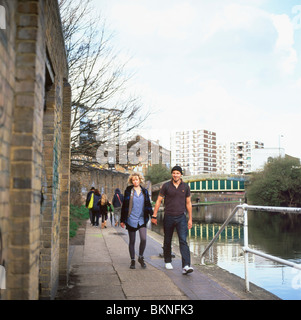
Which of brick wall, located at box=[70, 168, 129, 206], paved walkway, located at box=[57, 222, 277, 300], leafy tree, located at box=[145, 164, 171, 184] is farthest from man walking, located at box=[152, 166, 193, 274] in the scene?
leafy tree, located at box=[145, 164, 171, 184]

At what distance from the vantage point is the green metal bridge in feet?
229

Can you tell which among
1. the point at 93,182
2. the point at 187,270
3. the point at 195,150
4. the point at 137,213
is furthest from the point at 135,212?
the point at 195,150

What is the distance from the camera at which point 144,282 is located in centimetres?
591

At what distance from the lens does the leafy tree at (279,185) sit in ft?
169

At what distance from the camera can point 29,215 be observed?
285 centimetres

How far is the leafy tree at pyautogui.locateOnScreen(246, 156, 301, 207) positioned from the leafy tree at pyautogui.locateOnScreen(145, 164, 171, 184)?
79.6 ft

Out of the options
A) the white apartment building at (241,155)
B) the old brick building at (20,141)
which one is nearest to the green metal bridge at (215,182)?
the old brick building at (20,141)

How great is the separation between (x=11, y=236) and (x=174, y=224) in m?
4.35

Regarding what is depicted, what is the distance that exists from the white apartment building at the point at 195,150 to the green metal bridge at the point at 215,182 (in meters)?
86.1

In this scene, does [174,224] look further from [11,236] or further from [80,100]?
[80,100]

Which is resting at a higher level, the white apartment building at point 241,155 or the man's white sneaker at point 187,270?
the white apartment building at point 241,155

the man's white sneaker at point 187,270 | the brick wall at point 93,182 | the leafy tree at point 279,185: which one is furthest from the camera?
the leafy tree at point 279,185

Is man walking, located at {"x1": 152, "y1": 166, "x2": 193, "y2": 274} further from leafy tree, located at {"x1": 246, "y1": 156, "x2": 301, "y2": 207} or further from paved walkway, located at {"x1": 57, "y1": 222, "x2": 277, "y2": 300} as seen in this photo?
leafy tree, located at {"x1": 246, "y1": 156, "x2": 301, "y2": 207}

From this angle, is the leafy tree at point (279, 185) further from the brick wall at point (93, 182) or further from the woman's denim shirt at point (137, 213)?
the woman's denim shirt at point (137, 213)
